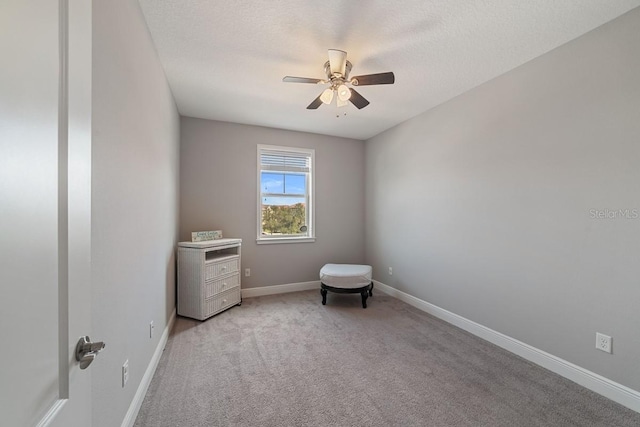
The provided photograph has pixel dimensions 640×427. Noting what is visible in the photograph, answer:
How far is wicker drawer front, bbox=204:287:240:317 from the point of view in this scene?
3.13 m

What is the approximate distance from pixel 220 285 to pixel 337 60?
9.17ft

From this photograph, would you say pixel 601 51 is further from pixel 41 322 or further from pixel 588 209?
pixel 41 322

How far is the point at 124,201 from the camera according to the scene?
1.50m

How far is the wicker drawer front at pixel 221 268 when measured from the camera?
3.11 meters

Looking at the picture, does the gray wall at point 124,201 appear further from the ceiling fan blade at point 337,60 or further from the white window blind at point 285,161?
the white window blind at point 285,161

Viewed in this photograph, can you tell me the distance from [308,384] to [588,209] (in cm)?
249

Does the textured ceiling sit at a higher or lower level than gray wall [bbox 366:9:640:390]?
higher

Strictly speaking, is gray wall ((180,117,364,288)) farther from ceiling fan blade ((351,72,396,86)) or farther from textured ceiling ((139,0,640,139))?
ceiling fan blade ((351,72,396,86))

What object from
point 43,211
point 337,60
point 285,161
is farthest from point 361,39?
point 285,161

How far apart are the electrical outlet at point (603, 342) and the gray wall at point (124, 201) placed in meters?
3.11

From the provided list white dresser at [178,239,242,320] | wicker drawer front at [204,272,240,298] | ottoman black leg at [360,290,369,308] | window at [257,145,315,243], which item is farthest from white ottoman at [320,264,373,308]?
white dresser at [178,239,242,320]

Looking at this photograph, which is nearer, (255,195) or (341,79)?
(341,79)

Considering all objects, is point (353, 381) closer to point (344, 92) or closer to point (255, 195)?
point (344, 92)

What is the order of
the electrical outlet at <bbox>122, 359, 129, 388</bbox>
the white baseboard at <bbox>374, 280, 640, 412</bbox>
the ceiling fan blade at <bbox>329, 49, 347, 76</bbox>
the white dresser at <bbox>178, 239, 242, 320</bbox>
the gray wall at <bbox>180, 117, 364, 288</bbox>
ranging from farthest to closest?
the gray wall at <bbox>180, 117, 364, 288</bbox> < the white dresser at <bbox>178, 239, 242, 320</bbox> < the ceiling fan blade at <bbox>329, 49, 347, 76</bbox> < the white baseboard at <bbox>374, 280, 640, 412</bbox> < the electrical outlet at <bbox>122, 359, 129, 388</bbox>
